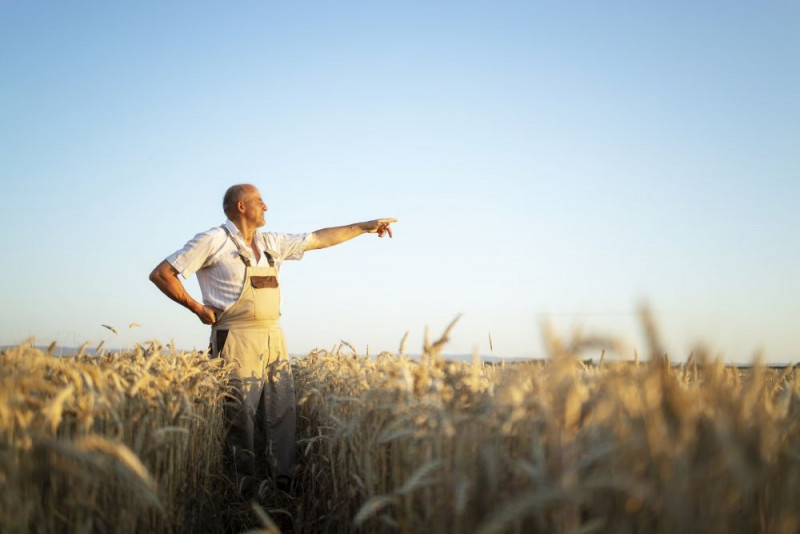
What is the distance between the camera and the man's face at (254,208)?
6.13 metres

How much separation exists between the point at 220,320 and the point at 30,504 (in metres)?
3.70

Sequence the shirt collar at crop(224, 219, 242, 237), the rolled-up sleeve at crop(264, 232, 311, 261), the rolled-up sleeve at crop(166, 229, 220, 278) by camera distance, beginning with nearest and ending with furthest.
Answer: the rolled-up sleeve at crop(166, 229, 220, 278), the shirt collar at crop(224, 219, 242, 237), the rolled-up sleeve at crop(264, 232, 311, 261)

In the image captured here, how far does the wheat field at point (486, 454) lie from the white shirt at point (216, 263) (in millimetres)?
1842

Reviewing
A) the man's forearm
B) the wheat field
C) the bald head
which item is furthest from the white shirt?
the wheat field

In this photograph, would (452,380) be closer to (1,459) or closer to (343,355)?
(1,459)

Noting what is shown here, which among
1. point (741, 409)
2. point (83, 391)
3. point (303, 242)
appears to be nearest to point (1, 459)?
point (83, 391)

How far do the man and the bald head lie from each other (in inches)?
0.4

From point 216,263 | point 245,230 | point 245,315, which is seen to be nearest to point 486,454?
point 245,315

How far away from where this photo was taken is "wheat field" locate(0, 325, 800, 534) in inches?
68.6

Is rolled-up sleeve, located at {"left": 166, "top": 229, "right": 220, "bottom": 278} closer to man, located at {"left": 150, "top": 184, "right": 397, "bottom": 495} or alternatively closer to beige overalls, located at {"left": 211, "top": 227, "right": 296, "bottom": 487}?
Result: man, located at {"left": 150, "top": 184, "right": 397, "bottom": 495}

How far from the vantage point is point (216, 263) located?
5.86 m

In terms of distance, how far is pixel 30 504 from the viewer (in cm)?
231

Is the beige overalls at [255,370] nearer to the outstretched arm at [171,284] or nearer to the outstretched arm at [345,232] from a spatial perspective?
the outstretched arm at [171,284]

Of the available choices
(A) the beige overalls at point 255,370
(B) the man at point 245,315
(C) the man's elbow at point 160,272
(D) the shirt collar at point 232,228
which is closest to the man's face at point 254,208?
(B) the man at point 245,315
